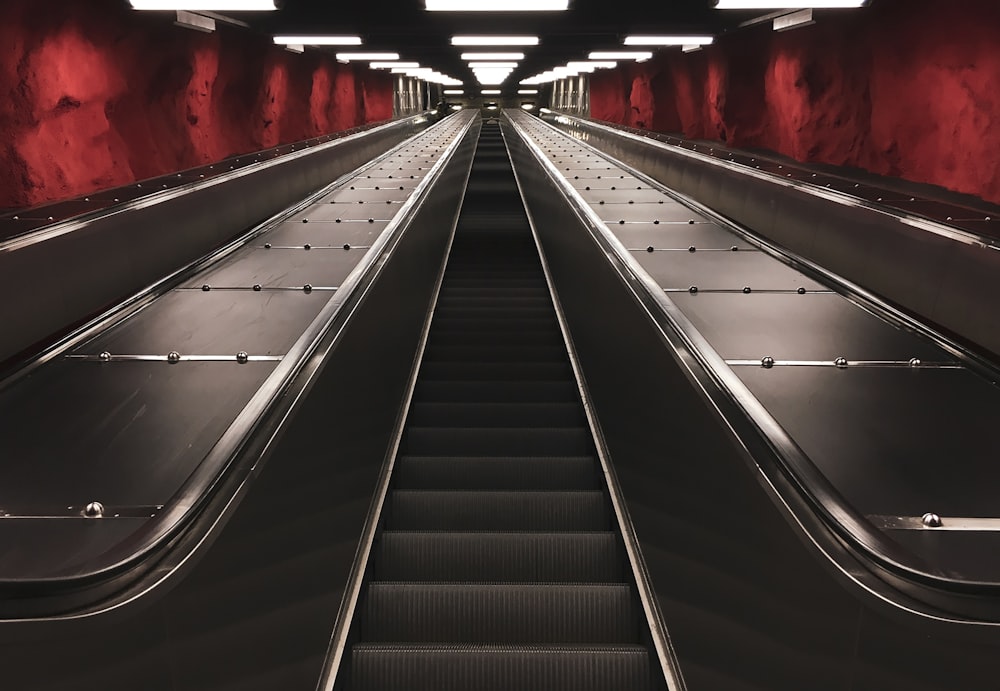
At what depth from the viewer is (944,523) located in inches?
59.3

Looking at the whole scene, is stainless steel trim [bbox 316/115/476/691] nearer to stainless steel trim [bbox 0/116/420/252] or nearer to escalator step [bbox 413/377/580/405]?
escalator step [bbox 413/377/580/405]

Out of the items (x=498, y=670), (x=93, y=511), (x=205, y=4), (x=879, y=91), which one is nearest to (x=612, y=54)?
(x=879, y=91)

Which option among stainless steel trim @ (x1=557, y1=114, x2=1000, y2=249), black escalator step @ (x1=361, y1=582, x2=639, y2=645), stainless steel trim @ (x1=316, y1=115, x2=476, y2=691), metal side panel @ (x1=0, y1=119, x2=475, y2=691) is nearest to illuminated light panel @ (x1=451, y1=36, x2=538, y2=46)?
stainless steel trim @ (x1=557, y1=114, x2=1000, y2=249)

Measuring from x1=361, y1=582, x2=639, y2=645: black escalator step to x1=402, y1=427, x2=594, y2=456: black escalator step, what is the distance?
1439mm

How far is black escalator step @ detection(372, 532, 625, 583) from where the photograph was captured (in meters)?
3.21

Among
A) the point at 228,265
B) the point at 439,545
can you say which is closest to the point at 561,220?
the point at 228,265

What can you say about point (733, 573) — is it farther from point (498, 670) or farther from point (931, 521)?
point (498, 670)

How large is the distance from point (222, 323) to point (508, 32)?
763 cm

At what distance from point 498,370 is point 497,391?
1.30ft

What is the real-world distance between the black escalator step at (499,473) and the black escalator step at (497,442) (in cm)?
30

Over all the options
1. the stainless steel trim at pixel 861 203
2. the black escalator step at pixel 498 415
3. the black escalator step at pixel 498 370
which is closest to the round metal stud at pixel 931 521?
the black escalator step at pixel 498 415

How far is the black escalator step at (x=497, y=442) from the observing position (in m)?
4.26

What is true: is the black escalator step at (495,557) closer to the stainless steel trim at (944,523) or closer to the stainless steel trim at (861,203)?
the stainless steel trim at (944,523)

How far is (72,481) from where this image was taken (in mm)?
1662
